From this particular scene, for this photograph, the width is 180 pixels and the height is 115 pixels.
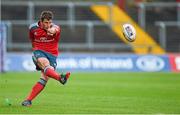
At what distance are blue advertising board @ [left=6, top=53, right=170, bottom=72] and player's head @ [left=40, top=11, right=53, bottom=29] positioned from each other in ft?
60.8

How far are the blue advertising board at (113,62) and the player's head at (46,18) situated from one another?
1854 centimetres

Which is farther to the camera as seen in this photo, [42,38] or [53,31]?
[42,38]

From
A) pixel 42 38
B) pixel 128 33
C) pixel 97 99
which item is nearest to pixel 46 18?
pixel 42 38

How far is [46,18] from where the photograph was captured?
14.2 metres

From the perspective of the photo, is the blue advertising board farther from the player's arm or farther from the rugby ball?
the player's arm

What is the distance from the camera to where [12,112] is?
13.0 metres

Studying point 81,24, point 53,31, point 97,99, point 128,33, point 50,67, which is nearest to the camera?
point 50,67

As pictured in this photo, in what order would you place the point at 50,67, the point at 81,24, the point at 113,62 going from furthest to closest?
1. the point at 81,24
2. the point at 113,62
3. the point at 50,67

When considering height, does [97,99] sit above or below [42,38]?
below

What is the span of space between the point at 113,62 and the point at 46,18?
64.5 ft

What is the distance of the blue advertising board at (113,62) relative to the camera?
3331cm

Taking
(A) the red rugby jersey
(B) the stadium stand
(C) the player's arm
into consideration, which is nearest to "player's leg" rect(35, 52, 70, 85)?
(A) the red rugby jersey

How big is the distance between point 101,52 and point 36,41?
71.1ft

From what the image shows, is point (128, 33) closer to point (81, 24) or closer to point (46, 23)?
point (46, 23)
